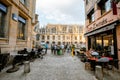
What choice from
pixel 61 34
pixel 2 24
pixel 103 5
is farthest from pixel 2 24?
pixel 61 34

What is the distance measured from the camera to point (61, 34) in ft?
155

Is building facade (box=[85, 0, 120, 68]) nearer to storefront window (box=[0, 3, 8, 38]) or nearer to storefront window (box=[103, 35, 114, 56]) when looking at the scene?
storefront window (box=[103, 35, 114, 56])

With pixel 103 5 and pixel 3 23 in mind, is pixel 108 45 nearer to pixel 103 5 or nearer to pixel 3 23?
pixel 103 5

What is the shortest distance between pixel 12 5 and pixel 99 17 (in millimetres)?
6824

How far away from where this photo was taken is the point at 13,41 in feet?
28.2

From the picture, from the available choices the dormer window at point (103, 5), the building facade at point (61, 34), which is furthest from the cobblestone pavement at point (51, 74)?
the building facade at point (61, 34)

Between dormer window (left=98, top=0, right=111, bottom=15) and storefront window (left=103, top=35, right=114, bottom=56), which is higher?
dormer window (left=98, top=0, right=111, bottom=15)

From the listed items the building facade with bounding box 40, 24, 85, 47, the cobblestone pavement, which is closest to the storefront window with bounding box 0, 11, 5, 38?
the cobblestone pavement

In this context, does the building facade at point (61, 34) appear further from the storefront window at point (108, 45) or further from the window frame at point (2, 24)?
the window frame at point (2, 24)

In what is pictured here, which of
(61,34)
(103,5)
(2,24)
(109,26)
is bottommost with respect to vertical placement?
(109,26)

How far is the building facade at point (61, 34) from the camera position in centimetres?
4697

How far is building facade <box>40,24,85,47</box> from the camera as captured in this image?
154ft

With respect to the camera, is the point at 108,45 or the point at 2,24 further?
the point at 108,45

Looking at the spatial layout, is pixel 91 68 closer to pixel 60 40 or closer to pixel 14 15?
pixel 14 15
